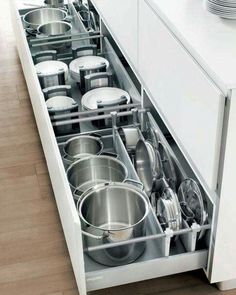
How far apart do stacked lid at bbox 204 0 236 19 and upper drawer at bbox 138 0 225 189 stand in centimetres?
Answer: 13

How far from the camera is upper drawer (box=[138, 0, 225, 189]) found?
1450 mm

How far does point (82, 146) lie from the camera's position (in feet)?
7.12

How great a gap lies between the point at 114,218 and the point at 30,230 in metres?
0.33

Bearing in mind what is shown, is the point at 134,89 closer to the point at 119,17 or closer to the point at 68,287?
the point at 119,17

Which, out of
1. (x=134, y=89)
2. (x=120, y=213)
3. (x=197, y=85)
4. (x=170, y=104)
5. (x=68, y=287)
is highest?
(x=197, y=85)

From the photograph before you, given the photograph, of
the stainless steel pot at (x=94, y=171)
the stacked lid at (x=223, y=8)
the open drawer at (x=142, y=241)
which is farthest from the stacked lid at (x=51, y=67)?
the stacked lid at (x=223, y=8)

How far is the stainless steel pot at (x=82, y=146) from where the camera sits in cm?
213

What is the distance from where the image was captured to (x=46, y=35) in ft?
9.16

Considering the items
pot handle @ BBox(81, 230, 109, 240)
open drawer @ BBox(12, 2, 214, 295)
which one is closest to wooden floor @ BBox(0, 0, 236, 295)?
open drawer @ BBox(12, 2, 214, 295)

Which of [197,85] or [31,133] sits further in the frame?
[31,133]

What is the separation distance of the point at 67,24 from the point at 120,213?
4.21 ft

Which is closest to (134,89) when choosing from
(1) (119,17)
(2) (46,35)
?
(1) (119,17)

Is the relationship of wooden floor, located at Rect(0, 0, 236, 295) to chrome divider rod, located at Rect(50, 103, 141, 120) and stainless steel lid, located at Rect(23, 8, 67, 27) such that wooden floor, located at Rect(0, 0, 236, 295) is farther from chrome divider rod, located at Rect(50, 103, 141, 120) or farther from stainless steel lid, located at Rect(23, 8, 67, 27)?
stainless steel lid, located at Rect(23, 8, 67, 27)

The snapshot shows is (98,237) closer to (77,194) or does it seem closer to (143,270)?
(143,270)
